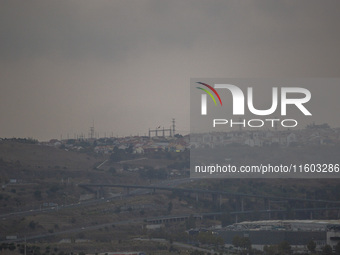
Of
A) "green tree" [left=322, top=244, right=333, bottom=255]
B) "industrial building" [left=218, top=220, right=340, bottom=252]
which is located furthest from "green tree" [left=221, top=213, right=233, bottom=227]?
"green tree" [left=322, top=244, right=333, bottom=255]

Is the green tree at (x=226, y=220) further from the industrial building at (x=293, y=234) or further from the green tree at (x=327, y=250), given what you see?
the green tree at (x=327, y=250)

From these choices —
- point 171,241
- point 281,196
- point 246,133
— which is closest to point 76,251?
point 171,241

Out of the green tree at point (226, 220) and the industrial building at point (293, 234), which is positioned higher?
the green tree at point (226, 220)

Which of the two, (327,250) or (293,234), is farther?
(293,234)

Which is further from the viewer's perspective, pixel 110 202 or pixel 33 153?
pixel 33 153

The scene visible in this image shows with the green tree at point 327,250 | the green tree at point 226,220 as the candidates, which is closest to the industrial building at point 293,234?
the green tree at point 327,250

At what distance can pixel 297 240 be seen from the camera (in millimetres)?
51750

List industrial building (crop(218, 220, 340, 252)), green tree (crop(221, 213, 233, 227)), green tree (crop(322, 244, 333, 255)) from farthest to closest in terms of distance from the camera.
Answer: green tree (crop(221, 213, 233, 227)) → industrial building (crop(218, 220, 340, 252)) → green tree (crop(322, 244, 333, 255))

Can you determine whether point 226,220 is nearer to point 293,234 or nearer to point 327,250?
point 293,234

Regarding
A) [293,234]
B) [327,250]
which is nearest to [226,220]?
[293,234]

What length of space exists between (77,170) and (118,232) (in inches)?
1248

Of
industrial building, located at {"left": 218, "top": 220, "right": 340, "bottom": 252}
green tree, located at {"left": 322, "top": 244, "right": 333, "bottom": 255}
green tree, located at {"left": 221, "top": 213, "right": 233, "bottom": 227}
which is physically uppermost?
green tree, located at {"left": 221, "top": 213, "right": 233, "bottom": 227}

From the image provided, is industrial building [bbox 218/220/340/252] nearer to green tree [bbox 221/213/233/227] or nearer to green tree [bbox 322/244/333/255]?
green tree [bbox 322/244/333/255]

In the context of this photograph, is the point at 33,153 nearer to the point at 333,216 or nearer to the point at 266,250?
the point at 333,216
